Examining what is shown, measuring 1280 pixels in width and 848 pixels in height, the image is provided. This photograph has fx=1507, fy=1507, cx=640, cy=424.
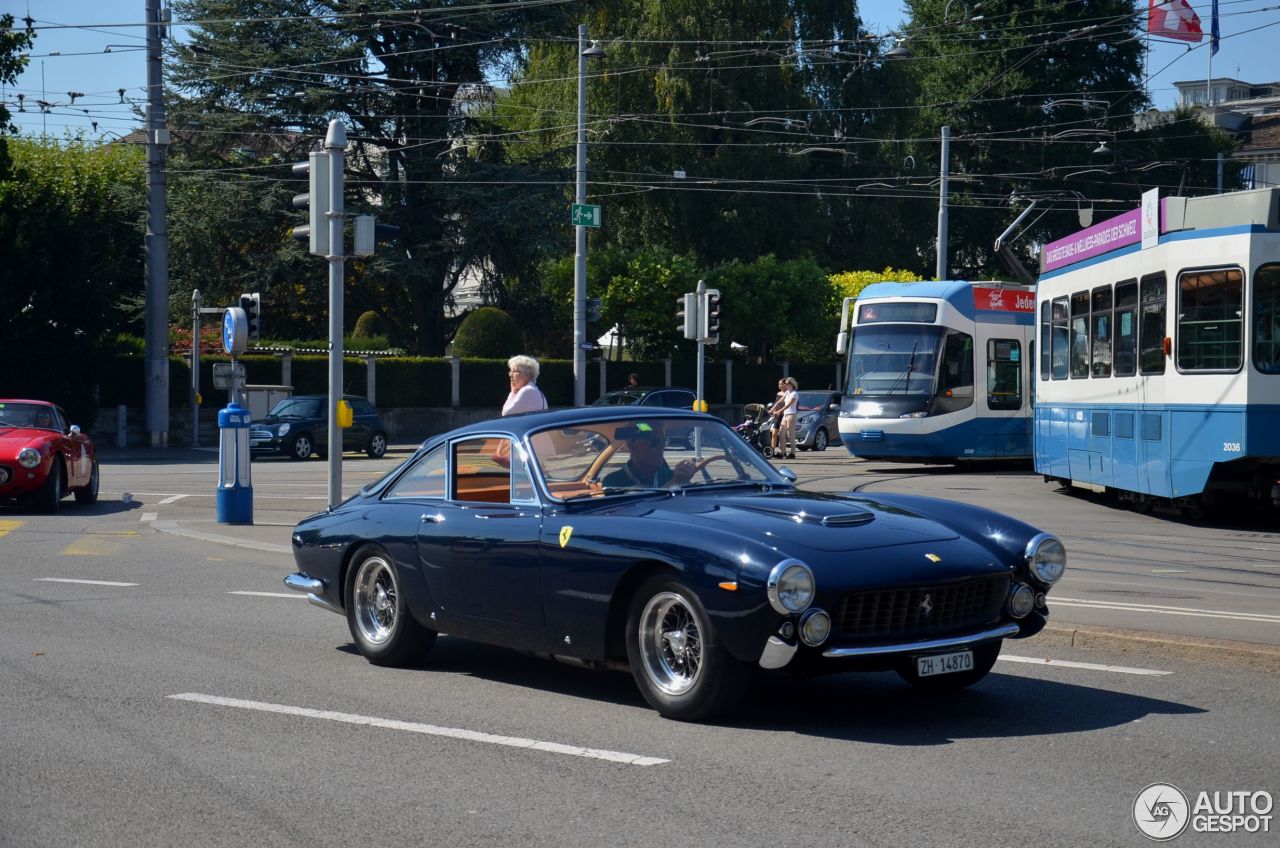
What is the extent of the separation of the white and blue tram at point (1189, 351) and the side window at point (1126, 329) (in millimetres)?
21

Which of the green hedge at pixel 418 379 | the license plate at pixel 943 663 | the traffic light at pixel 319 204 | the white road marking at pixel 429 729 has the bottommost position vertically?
the white road marking at pixel 429 729

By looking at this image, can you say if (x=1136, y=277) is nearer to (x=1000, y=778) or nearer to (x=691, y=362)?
(x=1000, y=778)

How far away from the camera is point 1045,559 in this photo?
718cm

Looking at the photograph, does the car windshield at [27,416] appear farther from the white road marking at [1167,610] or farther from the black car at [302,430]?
the white road marking at [1167,610]

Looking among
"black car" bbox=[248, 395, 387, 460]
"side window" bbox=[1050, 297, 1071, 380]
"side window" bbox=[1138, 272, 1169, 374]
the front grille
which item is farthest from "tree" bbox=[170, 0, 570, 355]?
the front grille

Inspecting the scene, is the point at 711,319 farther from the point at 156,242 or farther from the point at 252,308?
the point at 156,242

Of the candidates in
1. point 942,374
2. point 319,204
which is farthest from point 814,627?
point 942,374

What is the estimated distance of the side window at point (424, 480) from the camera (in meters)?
8.38

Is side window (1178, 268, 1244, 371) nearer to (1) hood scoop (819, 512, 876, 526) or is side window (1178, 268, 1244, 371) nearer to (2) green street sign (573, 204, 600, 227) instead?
(1) hood scoop (819, 512, 876, 526)

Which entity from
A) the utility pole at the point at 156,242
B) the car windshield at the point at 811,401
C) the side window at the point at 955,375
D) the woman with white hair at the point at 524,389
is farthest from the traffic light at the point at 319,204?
the car windshield at the point at 811,401

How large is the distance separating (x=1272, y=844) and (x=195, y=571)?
34.2 feet

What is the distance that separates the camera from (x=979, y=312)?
2872cm

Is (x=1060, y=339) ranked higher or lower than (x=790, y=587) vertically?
higher

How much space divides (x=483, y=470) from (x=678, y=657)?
5.91 ft
